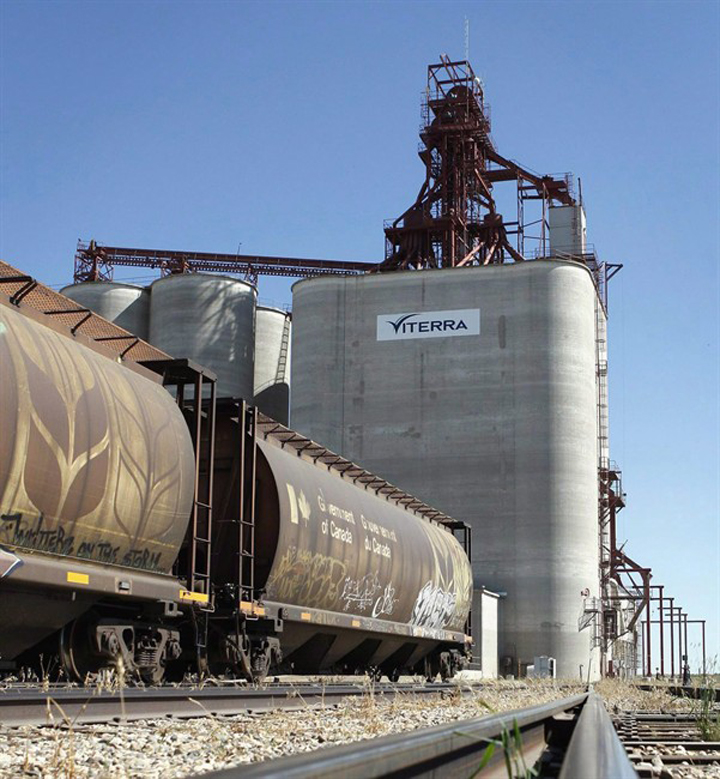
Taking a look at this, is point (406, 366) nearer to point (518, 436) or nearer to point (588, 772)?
point (518, 436)

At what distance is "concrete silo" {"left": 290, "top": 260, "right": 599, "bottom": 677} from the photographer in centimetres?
4719

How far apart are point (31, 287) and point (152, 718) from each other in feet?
15.1

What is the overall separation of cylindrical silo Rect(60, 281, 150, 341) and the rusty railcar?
40626 millimetres

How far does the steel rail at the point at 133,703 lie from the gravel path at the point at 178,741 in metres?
0.17

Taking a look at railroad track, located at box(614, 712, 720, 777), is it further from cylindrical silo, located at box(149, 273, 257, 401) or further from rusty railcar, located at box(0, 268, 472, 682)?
cylindrical silo, located at box(149, 273, 257, 401)

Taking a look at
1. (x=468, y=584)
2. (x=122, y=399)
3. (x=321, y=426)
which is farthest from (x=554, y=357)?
(x=122, y=399)

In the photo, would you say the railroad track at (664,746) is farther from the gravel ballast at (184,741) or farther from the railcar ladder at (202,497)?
the railcar ladder at (202,497)

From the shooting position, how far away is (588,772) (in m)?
3.90

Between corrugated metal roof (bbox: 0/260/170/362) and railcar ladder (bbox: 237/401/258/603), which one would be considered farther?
railcar ladder (bbox: 237/401/258/603)

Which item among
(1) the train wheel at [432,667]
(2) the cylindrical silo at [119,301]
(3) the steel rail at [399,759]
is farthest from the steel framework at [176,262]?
(3) the steel rail at [399,759]

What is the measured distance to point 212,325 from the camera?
2184 inches

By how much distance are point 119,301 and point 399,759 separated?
2249 inches

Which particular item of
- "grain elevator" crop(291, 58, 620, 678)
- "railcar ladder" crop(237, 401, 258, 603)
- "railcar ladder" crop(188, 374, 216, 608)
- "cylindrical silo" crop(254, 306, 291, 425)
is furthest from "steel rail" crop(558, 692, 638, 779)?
"cylindrical silo" crop(254, 306, 291, 425)

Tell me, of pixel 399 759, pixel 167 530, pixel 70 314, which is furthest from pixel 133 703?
pixel 399 759
